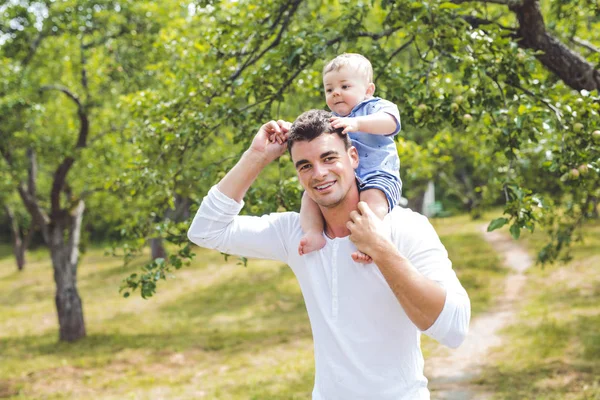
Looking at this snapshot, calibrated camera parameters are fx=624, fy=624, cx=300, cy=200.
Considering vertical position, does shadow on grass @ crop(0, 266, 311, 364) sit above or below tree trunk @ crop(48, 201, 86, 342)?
below

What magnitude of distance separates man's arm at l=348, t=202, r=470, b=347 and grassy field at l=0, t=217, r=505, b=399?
7058 millimetres

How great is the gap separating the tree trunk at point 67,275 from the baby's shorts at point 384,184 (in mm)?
12346

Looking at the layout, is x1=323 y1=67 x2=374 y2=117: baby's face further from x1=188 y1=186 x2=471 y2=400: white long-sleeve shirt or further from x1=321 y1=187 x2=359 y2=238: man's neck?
x1=188 y1=186 x2=471 y2=400: white long-sleeve shirt

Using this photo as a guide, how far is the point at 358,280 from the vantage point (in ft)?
8.32

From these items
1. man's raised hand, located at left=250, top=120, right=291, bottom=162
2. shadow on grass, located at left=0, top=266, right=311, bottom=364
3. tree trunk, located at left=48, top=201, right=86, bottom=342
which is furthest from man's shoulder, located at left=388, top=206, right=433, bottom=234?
tree trunk, located at left=48, top=201, right=86, bottom=342

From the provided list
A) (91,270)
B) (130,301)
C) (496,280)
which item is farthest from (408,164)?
(91,270)

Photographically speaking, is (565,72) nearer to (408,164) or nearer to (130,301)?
(408,164)

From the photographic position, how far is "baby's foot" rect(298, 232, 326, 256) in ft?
8.80

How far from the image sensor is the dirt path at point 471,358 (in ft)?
28.1

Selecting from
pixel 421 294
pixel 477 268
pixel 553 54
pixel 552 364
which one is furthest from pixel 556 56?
pixel 477 268

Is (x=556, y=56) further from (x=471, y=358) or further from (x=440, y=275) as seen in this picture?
(x=471, y=358)

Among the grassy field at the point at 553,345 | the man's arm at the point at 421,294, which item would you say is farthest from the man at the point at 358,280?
the grassy field at the point at 553,345

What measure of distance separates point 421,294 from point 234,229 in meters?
1.00

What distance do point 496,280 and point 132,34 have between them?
36.5 ft
